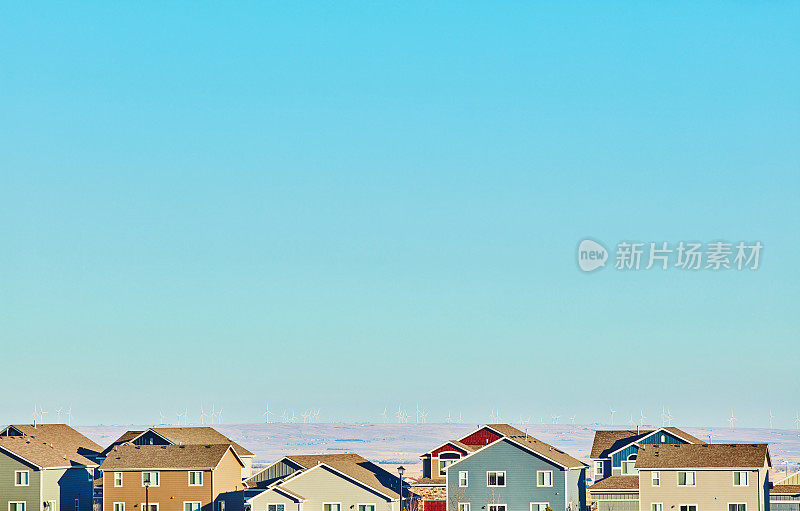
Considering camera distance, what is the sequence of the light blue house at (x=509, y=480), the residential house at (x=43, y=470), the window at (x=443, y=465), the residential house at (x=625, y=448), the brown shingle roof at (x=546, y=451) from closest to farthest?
the light blue house at (x=509, y=480), the brown shingle roof at (x=546, y=451), the residential house at (x=43, y=470), the window at (x=443, y=465), the residential house at (x=625, y=448)

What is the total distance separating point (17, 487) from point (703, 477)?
48962mm

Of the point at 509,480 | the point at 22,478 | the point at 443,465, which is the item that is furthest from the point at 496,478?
the point at 22,478

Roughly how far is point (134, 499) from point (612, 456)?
35900 mm

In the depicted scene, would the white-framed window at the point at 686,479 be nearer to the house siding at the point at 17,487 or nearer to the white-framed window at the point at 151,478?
the white-framed window at the point at 151,478

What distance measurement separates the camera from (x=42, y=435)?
94625 millimetres

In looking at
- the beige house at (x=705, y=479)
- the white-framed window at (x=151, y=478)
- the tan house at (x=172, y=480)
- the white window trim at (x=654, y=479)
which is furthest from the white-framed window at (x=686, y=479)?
the white-framed window at (x=151, y=478)

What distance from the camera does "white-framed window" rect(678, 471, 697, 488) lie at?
269ft

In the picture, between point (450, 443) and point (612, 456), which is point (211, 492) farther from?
point (612, 456)

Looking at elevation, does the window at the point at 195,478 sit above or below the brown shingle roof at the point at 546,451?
below

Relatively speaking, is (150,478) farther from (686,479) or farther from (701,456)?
(701,456)

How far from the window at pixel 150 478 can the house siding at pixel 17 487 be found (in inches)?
319

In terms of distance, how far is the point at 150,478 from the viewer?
283 ft

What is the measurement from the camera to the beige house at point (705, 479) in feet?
265

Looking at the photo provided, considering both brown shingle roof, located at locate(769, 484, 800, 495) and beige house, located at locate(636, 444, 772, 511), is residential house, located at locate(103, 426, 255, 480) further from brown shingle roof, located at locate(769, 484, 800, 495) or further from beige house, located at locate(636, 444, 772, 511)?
brown shingle roof, located at locate(769, 484, 800, 495)
